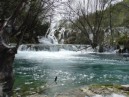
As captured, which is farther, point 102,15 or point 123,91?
point 102,15

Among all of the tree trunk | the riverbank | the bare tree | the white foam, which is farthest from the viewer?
the bare tree

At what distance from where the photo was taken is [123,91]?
37.8 feet

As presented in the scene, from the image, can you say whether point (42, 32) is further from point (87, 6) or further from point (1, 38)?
point (1, 38)

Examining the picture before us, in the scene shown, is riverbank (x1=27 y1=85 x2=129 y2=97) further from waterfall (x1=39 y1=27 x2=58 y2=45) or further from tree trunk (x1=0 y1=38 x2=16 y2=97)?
waterfall (x1=39 y1=27 x2=58 y2=45)

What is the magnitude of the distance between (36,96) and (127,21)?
4234cm

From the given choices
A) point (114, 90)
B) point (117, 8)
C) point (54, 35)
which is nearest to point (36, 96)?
point (114, 90)

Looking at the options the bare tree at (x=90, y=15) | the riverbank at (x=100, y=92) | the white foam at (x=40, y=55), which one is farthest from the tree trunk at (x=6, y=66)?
the bare tree at (x=90, y=15)

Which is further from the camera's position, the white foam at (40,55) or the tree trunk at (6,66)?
the white foam at (40,55)

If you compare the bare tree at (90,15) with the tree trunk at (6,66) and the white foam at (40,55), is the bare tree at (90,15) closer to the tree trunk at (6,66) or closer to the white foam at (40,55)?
the white foam at (40,55)

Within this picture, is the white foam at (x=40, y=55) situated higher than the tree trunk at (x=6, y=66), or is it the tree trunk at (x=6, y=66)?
the tree trunk at (x=6, y=66)

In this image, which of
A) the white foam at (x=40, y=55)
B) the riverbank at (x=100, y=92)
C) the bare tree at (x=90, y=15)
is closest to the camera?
the riverbank at (x=100, y=92)

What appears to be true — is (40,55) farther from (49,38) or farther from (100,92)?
(100,92)

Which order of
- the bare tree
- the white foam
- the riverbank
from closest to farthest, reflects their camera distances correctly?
the riverbank → the white foam → the bare tree

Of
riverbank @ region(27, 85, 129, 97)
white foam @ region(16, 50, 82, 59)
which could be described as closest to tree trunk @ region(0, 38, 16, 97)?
riverbank @ region(27, 85, 129, 97)
